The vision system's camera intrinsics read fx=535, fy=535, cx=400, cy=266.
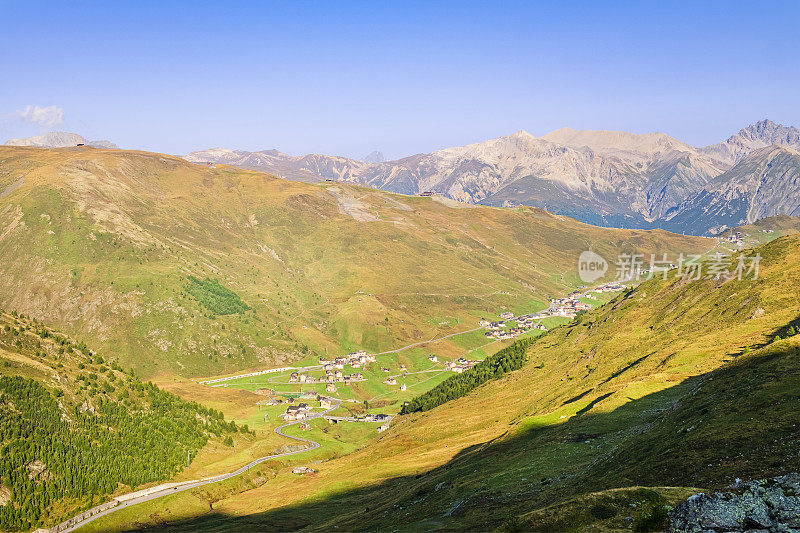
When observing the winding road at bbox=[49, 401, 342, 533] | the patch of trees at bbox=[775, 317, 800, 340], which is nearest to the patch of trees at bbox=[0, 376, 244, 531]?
the winding road at bbox=[49, 401, 342, 533]

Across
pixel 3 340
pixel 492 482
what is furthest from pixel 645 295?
pixel 3 340

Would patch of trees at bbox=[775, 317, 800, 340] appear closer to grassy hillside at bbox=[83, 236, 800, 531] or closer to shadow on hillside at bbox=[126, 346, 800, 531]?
grassy hillside at bbox=[83, 236, 800, 531]

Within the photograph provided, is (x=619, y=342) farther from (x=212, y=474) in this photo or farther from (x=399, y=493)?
(x=212, y=474)

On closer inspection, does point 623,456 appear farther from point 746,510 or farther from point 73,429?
point 73,429

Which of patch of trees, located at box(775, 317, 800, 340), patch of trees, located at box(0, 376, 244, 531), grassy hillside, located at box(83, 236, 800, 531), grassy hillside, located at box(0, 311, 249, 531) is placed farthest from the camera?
grassy hillside, located at box(0, 311, 249, 531)

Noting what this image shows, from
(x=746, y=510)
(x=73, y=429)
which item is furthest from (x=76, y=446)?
(x=746, y=510)

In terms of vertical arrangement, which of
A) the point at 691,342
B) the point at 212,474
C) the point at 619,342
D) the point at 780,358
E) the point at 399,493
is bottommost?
the point at 212,474

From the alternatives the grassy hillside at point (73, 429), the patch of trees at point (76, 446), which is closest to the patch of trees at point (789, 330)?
the grassy hillside at point (73, 429)
